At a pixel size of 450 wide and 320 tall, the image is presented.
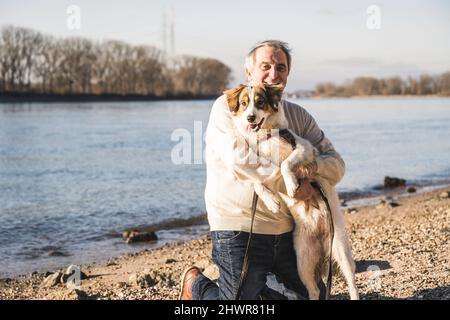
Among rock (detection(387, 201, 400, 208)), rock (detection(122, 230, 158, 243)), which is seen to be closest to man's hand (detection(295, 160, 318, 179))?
rock (detection(122, 230, 158, 243))

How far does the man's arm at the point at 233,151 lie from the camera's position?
14.3 ft

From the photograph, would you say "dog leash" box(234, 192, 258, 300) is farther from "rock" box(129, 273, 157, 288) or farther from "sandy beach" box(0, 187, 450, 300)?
"rock" box(129, 273, 157, 288)

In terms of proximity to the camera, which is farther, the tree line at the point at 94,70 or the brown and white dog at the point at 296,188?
the tree line at the point at 94,70

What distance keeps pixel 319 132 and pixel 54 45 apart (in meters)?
73.8

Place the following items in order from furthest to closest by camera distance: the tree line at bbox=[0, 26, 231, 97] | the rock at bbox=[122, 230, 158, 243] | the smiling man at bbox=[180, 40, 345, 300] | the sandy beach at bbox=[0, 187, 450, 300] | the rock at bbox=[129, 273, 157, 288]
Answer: the tree line at bbox=[0, 26, 231, 97] < the rock at bbox=[122, 230, 158, 243] < the rock at bbox=[129, 273, 157, 288] < the sandy beach at bbox=[0, 187, 450, 300] < the smiling man at bbox=[180, 40, 345, 300]

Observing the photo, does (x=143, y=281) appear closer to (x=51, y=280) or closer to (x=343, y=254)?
(x=51, y=280)

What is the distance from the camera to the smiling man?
4418mm

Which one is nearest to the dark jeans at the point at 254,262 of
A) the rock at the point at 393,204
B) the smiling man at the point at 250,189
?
the smiling man at the point at 250,189

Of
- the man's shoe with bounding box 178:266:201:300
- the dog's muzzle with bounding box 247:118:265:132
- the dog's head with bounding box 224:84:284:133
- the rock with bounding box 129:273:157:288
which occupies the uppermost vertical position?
the dog's head with bounding box 224:84:284:133

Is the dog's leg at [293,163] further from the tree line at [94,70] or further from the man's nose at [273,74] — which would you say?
the tree line at [94,70]

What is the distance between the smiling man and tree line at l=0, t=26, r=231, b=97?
233 feet

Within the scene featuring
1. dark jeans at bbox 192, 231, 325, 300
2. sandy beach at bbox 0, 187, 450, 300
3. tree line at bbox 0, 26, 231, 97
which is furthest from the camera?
tree line at bbox 0, 26, 231, 97

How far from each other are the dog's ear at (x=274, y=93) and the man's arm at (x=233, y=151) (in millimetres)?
346

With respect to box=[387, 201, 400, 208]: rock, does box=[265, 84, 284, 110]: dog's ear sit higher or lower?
higher
